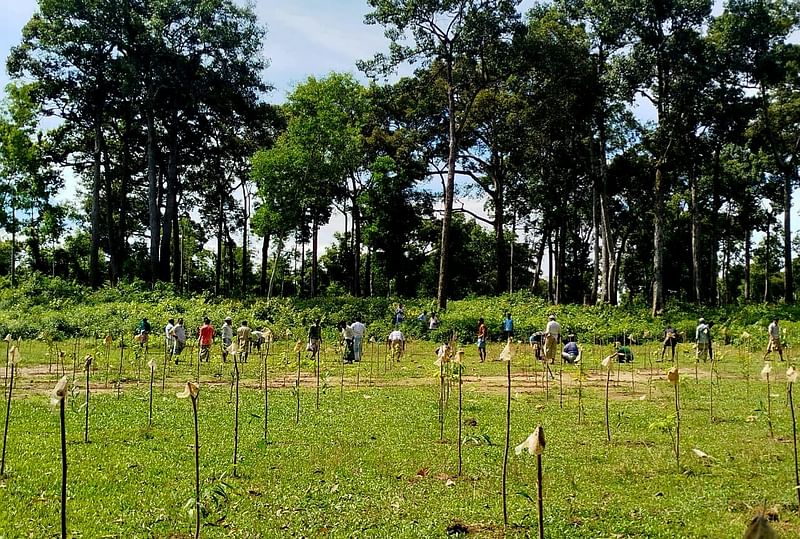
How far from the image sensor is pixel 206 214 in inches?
2058

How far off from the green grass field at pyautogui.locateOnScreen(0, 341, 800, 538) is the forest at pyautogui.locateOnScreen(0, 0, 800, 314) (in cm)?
1985

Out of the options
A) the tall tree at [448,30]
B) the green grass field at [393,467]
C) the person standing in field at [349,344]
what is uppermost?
the tall tree at [448,30]

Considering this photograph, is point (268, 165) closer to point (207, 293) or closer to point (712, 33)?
point (207, 293)

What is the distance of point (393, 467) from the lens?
8219 mm

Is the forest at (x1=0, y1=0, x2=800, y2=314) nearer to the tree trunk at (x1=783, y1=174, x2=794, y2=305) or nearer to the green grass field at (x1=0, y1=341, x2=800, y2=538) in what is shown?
the tree trunk at (x1=783, y1=174, x2=794, y2=305)

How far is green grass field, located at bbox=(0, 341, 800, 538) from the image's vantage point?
6.24 metres

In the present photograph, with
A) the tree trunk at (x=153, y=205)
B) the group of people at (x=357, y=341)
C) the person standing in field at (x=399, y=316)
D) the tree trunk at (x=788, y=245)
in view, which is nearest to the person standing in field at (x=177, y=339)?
the group of people at (x=357, y=341)

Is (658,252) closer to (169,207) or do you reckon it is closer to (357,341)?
(357,341)

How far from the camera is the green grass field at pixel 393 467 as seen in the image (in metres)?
6.24

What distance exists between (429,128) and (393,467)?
3430cm

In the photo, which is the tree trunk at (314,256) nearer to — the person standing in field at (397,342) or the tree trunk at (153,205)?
the tree trunk at (153,205)

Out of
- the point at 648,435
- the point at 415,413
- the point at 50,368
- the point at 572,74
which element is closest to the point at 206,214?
the point at 572,74

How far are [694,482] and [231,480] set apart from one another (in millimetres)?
5198

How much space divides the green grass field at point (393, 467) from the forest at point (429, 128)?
1985cm
